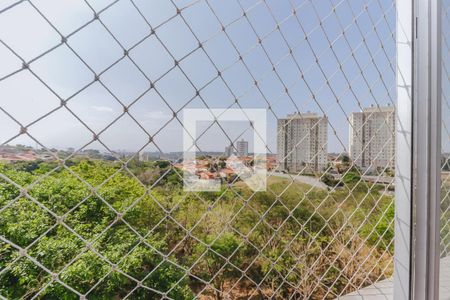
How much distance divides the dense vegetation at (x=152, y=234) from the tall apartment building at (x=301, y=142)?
0.16 meters

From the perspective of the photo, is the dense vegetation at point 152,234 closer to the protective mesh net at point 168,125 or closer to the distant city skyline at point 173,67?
the protective mesh net at point 168,125

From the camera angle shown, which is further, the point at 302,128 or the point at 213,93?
the point at 302,128

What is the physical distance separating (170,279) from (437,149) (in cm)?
153

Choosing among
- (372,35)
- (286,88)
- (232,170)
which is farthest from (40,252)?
(372,35)

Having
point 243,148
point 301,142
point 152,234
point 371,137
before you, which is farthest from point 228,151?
point 152,234

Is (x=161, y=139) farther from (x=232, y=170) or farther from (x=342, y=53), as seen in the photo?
(x=342, y=53)

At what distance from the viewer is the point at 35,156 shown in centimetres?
104

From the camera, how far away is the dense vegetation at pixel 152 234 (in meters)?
1.21

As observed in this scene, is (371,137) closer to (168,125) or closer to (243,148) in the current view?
(243,148)

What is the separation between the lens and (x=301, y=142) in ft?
4.60

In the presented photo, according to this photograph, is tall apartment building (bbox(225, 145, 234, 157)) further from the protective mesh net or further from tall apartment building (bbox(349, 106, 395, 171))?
tall apartment building (bbox(349, 106, 395, 171))

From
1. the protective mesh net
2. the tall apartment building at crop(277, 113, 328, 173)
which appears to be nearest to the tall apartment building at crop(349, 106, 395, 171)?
Answer: the protective mesh net

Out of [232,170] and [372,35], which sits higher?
[372,35]

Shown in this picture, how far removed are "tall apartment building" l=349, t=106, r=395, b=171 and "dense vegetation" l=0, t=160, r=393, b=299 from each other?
0.19 meters
